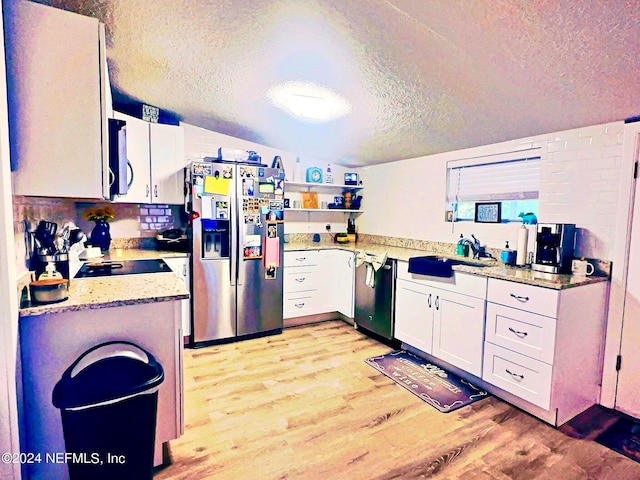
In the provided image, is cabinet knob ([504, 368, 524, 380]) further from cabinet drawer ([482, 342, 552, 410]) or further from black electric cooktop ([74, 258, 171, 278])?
black electric cooktop ([74, 258, 171, 278])

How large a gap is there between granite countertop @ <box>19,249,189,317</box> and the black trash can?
0.22 meters

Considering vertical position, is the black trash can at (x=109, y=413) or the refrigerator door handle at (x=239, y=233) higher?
the refrigerator door handle at (x=239, y=233)

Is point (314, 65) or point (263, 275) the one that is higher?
point (314, 65)

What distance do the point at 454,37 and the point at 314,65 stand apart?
851 millimetres

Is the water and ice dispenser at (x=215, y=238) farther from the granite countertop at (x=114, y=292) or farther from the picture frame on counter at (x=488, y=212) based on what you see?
the picture frame on counter at (x=488, y=212)

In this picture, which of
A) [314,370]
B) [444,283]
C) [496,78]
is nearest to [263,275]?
[314,370]

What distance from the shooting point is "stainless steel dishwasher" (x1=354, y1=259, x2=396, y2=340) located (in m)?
3.26

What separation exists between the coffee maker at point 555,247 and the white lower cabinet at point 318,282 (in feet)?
5.84

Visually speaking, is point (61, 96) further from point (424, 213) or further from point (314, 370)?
point (424, 213)

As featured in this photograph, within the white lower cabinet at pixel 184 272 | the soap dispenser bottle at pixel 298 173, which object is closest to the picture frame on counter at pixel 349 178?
the soap dispenser bottle at pixel 298 173

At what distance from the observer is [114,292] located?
5.56 ft

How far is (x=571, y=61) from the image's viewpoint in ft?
5.51

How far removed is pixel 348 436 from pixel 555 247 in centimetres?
187

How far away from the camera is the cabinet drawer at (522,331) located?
2.07 meters
